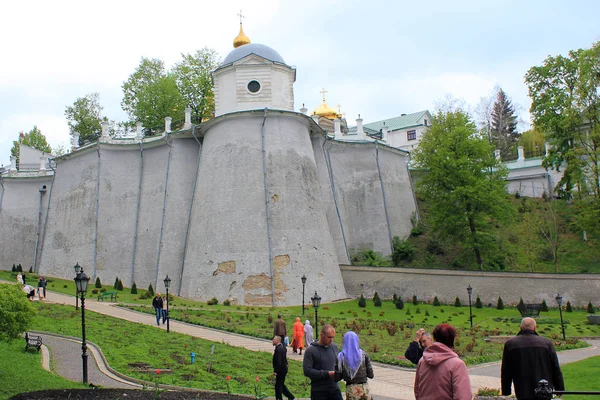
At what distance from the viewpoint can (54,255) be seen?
4184cm

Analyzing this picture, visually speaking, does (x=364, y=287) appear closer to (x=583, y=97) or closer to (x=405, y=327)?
(x=405, y=327)

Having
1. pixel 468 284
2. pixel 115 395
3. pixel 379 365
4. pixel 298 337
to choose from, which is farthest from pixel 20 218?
pixel 115 395

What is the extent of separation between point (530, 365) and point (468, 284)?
92.5ft

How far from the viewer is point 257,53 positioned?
1480 inches

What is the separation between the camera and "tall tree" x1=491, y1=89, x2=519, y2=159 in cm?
6969

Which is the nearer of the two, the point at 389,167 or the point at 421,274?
the point at 421,274

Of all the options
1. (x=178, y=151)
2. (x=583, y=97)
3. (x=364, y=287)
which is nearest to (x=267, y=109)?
(x=178, y=151)

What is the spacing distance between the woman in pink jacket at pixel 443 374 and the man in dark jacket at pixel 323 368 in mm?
1885

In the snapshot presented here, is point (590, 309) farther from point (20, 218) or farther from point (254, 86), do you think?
point (20, 218)

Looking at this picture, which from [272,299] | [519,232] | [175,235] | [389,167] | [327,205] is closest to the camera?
[272,299]

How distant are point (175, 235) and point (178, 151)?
5905 mm

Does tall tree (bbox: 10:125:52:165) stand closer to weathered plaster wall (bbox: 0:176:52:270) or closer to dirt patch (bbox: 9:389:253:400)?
weathered plaster wall (bbox: 0:176:52:270)

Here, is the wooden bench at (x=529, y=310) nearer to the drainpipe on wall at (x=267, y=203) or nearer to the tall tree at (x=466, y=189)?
the tall tree at (x=466, y=189)

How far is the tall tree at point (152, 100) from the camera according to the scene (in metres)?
51.8
